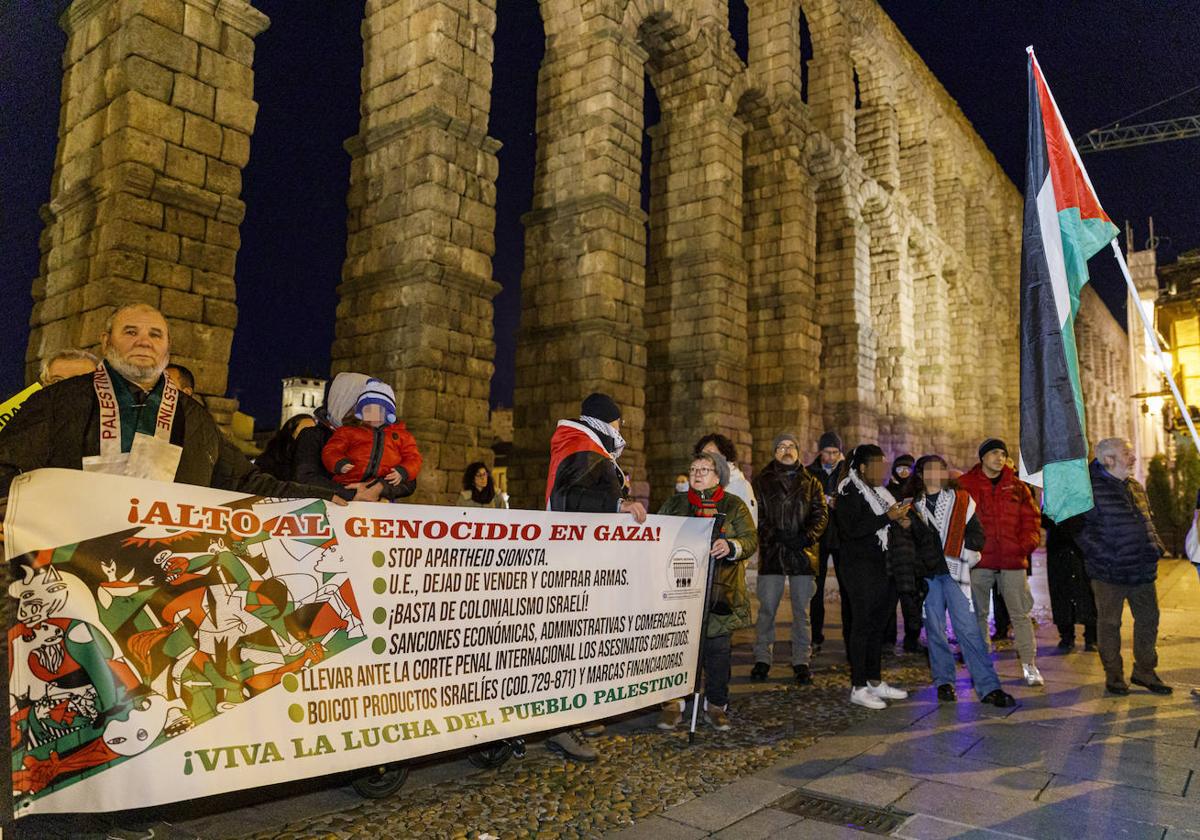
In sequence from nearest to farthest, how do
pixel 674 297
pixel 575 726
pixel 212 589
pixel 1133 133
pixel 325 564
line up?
pixel 212 589 → pixel 325 564 → pixel 575 726 → pixel 674 297 → pixel 1133 133

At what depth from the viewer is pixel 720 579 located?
184 inches

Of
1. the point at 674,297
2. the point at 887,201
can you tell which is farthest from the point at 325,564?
the point at 887,201

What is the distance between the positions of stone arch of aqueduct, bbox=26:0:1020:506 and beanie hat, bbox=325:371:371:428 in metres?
3.37

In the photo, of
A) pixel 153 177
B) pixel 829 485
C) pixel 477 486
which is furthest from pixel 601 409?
pixel 153 177

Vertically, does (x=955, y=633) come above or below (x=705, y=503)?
below

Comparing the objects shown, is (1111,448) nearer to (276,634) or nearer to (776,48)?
(276,634)

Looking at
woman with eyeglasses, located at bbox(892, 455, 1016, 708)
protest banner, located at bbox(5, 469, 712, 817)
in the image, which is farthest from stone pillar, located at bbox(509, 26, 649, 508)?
protest banner, located at bbox(5, 469, 712, 817)

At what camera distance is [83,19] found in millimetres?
7660

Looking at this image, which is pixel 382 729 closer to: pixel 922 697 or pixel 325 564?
pixel 325 564

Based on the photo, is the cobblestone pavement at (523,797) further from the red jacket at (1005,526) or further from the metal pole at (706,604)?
the red jacket at (1005,526)

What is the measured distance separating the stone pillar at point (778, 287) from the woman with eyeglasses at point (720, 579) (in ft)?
41.7

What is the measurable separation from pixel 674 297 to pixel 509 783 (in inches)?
504

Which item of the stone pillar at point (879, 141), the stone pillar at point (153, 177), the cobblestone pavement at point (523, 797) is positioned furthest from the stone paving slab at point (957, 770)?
the stone pillar at point (879, 141)

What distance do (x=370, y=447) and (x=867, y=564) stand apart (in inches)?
135
